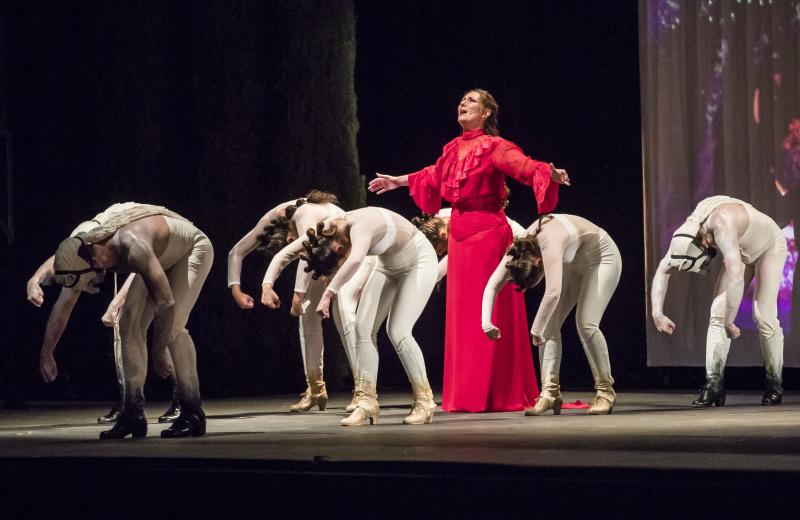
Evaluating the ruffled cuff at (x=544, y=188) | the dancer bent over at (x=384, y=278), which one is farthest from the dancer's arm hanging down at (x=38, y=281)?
the ruffled cuff at (x=544, y=188)

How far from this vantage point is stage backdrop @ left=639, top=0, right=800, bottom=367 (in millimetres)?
9625

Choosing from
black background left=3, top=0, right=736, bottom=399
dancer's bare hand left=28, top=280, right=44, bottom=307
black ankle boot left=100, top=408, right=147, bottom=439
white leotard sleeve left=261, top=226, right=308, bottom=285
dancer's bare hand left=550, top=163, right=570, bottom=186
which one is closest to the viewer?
black ankle boot left=100, top=408, right=147, bottom=439

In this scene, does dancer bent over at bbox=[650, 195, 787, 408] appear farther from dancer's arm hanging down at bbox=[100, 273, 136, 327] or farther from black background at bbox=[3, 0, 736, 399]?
dancer's arm hanging down at bbox=[100, 273, 136, 327]

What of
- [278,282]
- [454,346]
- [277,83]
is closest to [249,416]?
[454,346]

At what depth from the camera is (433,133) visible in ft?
35.5

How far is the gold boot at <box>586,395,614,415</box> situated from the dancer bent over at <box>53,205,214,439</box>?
82.0 inches

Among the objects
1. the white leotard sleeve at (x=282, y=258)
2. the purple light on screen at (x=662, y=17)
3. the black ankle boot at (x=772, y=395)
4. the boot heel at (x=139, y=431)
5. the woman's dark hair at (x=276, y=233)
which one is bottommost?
the black ankle boot at (x=772, y=395)

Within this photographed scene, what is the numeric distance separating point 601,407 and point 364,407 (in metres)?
1.29

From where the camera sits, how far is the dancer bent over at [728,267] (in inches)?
303

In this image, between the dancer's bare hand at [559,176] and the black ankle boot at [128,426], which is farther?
the dancer's bare hand at [559,176]

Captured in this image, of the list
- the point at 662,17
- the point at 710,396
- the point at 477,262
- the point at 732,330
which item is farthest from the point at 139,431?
the point at 662,17

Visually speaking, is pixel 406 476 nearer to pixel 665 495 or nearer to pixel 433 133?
pixel 665 495

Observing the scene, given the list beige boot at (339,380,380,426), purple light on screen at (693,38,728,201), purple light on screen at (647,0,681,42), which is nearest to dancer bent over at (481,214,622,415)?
beige boot at (339,380,380,426)

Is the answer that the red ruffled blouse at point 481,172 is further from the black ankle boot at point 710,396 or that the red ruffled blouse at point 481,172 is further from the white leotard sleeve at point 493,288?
the black ankle boot at point 710,396
